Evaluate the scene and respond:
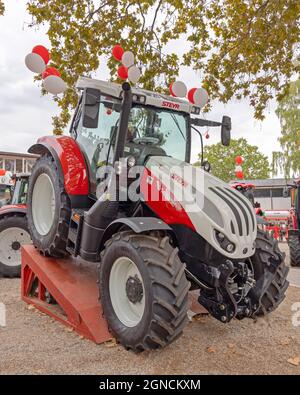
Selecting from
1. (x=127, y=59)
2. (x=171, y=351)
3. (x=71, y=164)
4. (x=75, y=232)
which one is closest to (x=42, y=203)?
(x=71, y=164)

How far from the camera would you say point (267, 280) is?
3428 mm

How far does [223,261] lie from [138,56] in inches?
218

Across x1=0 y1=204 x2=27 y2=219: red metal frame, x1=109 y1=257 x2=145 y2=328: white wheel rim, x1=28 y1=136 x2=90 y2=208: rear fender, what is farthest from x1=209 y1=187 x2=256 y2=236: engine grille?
x1=0 y1=204 x2=27 y2=219: red metal frame

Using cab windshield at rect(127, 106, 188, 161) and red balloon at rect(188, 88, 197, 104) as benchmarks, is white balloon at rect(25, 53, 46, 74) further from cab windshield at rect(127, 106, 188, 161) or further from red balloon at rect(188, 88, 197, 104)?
red balloon at rect(188, 88, 197, 104)

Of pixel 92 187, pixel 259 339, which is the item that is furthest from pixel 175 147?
pixel 259 339

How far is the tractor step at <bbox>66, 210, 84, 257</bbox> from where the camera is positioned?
12.3 feet

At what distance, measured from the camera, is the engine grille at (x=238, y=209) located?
321 centimetres

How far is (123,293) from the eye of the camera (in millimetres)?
3250

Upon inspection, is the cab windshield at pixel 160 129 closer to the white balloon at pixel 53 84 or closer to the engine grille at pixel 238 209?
the white balloon at pixel 53 84

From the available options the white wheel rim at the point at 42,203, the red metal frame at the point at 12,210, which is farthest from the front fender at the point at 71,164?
the red metal frame at the point at 12,210

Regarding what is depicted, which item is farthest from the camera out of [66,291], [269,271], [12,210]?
[12,210]

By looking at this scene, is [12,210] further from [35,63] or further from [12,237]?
[35,63]

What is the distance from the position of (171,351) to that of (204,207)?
131 centimetres
